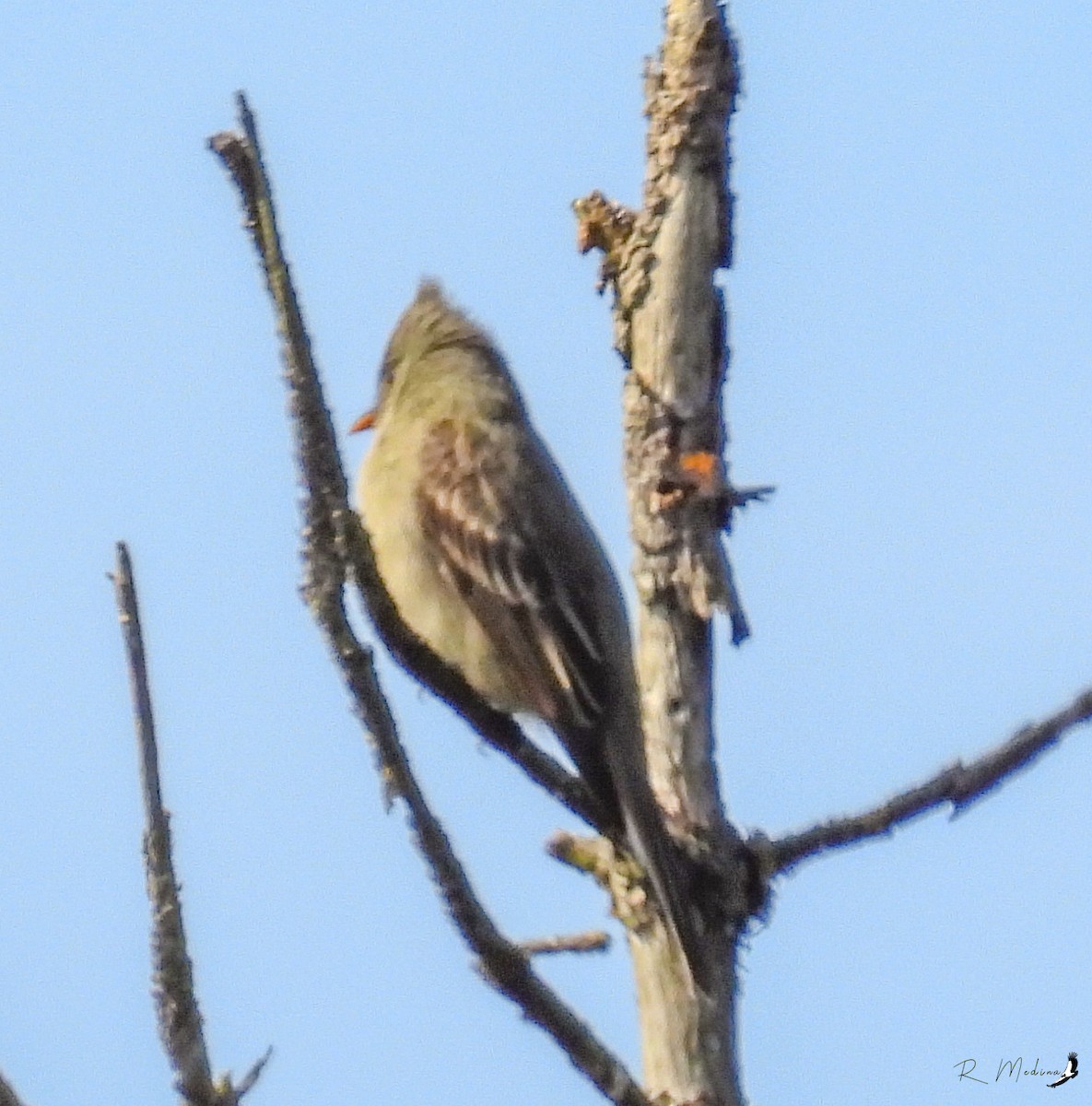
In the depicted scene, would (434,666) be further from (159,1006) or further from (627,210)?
(159,1006)

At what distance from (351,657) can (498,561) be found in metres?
2.64

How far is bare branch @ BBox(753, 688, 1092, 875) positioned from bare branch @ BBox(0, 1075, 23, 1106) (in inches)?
73.4

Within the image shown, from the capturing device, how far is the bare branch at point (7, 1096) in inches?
144

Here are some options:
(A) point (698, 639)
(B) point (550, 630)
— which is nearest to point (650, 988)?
(A) point (698, 639)

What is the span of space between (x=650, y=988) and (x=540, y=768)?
81cm

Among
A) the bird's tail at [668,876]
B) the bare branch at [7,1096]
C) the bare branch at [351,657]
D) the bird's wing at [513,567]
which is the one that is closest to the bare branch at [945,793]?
the bird's tail at [668,876]

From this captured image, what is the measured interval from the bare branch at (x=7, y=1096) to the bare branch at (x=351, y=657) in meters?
0.89

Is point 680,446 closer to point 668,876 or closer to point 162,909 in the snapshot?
point 668,876

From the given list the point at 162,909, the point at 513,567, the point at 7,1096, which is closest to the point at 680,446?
the point at 513,567

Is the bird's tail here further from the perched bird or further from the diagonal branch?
the diagonal branch

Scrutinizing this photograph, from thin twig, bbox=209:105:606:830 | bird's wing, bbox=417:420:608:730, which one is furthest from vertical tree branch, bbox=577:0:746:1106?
bird's wing, bbox=417:420:608:730

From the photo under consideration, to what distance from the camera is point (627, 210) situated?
589 centimetres

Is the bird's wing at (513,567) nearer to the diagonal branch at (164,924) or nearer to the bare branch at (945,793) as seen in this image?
the bare branch at (945,793)

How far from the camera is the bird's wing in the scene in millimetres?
6469
